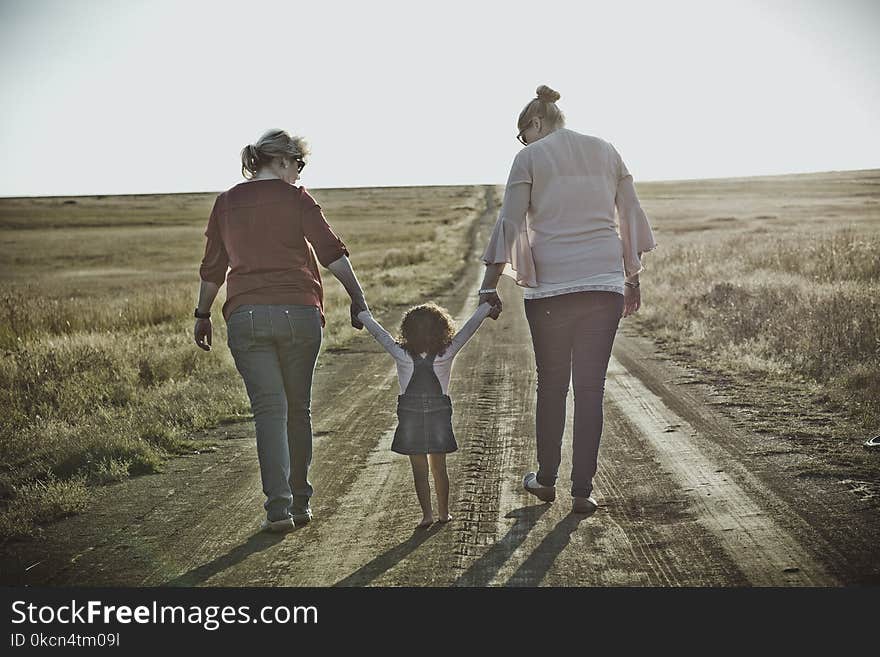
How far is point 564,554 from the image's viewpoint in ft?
14.9

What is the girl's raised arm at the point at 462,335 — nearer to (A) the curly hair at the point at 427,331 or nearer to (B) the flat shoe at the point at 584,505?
(A) the curly hair at the point at 427,331

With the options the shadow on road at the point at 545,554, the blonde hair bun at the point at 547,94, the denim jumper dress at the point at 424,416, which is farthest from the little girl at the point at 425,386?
the blonde hair bun at the point at 547,94

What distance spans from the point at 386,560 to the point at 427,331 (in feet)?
3.98

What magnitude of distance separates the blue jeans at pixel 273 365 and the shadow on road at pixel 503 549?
1.19 m

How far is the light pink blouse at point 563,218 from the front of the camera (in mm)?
5250

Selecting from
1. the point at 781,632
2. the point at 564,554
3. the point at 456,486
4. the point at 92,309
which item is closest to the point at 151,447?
the point at 456,486

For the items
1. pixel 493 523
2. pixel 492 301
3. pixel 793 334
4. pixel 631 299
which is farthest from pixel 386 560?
pixel 793 334

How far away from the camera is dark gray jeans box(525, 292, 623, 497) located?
5.27m

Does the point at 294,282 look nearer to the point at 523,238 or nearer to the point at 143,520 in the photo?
the point at 523,238

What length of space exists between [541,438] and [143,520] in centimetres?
236

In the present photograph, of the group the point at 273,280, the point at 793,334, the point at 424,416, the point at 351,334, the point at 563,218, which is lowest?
the point at 351,334

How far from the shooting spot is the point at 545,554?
179 inches

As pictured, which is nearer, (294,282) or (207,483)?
(294,282)

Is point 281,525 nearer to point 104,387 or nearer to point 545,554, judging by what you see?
point 545,554
